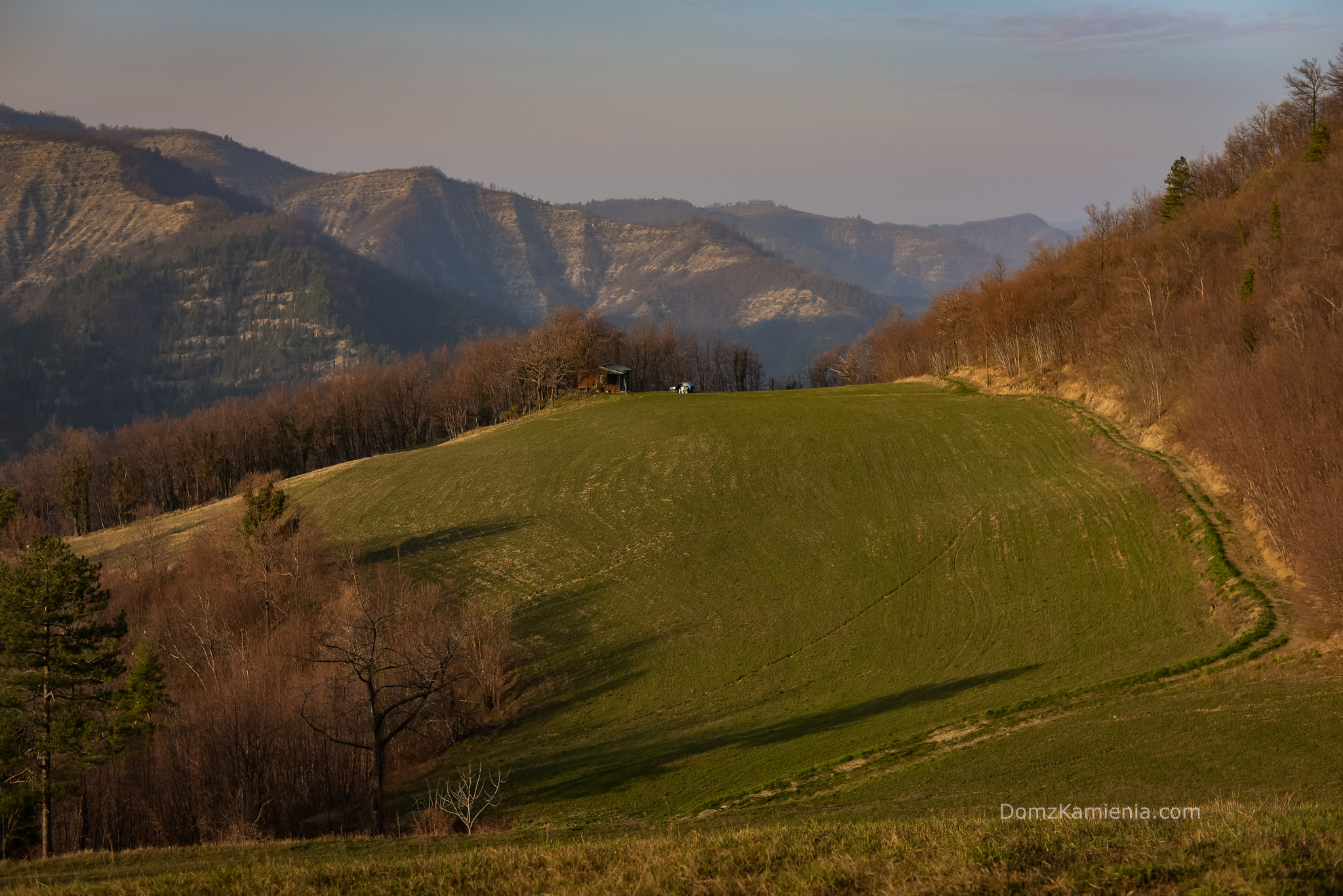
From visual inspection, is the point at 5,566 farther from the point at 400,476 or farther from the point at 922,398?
the point at 922,398

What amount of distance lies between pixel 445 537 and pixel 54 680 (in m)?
34.9

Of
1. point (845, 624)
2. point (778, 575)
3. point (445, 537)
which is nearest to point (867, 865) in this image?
point (845, 624)

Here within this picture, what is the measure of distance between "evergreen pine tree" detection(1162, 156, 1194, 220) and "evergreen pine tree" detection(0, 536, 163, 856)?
313ft

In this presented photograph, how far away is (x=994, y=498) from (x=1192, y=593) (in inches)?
655

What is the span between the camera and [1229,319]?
6519 centimetres

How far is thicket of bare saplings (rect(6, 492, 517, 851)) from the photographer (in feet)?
119

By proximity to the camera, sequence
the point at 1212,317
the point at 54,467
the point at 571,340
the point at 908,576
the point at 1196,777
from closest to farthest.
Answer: the point at 1196,777 < the point at 908,576 < the point at 1212,317 < the point at 571,340 < the point at 54,467

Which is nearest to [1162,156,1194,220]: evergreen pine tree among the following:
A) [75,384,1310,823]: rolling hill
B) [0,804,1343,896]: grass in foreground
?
[75,384,1310,823]: rolling hill

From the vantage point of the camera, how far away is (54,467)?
14625 centimetres

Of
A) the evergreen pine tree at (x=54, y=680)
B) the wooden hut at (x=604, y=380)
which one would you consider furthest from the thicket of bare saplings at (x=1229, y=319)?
the evergreen pine tree at (x=54, y=680)


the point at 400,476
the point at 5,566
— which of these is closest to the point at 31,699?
the point at 5,566

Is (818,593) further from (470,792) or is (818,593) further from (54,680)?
(54,680)

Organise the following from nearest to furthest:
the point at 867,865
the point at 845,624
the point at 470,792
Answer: the point at 867,865, the point at 470,792, the point at 845,624

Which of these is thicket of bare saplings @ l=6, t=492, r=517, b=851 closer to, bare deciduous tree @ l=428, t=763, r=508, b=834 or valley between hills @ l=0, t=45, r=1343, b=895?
valley between hills @ l=0, t=45, r=1343, b=895
